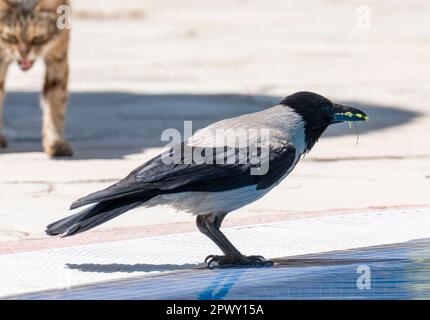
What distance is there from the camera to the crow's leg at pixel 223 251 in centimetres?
652

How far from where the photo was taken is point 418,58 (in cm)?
2025

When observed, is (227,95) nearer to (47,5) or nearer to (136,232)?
(47,5)

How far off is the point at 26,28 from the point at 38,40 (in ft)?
0.52

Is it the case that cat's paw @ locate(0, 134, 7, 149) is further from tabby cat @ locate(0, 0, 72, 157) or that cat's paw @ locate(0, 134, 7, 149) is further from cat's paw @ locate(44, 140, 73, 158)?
cat's paw @ locate(44, 140, 73, 158)

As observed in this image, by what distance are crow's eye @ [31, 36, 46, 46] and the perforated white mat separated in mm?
4032

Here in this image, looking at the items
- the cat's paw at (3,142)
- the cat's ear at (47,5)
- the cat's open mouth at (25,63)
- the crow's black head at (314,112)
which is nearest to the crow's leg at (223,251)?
the crow's black head at (314,112)

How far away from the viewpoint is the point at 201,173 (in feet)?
20.6

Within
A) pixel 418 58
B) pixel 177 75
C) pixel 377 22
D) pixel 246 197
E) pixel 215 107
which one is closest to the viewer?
pixel 246 197

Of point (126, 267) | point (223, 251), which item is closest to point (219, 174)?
point (223, 251)

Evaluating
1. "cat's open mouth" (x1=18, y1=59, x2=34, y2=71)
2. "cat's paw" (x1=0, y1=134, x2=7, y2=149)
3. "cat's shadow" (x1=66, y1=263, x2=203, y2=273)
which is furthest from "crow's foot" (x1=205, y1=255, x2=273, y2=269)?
"cat's paw" (x1=0, y1=134, x2=7, y2=149)

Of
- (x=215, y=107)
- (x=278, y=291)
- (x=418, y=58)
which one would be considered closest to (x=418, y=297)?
(x=278, y=291)

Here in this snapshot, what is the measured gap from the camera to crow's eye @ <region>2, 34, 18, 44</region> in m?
11.2

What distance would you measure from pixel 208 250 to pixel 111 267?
742mm

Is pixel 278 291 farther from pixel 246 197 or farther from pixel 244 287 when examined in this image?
pixel 246 197
